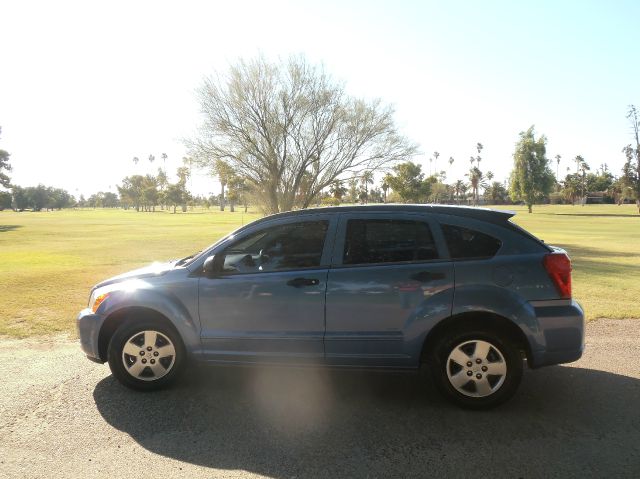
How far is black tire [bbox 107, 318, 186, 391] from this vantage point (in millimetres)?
4020

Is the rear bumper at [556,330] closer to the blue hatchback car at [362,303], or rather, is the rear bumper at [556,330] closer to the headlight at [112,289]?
the blue hatchback car at [362,303]

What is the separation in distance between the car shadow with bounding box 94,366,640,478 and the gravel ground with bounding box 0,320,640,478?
0.04 ft

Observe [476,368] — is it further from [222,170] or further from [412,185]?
[412,185]

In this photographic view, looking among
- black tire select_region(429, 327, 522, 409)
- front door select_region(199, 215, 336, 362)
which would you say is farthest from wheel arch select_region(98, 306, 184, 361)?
black tire select_region(429, 327, 522, 409)

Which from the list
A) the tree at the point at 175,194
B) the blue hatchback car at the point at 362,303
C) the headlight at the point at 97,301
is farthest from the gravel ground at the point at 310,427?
the tree at the point at 175,194

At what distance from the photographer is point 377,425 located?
3.39 m

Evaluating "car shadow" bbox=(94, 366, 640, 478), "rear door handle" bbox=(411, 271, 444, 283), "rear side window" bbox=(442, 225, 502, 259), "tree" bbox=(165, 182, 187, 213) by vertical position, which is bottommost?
"car shadow" bbox=(94, 366, 640, 478)

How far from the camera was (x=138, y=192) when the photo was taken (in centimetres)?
13325

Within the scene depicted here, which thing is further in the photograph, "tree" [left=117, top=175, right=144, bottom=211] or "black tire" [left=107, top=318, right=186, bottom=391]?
"tree" [left=117, top=175, right=144, bottom=211]

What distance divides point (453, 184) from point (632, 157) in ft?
260

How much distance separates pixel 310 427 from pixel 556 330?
209 centimetres

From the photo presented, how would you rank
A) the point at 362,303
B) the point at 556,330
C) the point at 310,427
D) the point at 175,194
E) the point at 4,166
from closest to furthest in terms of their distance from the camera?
the point at 310,427, the point at 556,330, the point at 362,303, the point at 4,166, the point at 175,194

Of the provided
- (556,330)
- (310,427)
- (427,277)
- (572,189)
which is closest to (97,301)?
(310,427)

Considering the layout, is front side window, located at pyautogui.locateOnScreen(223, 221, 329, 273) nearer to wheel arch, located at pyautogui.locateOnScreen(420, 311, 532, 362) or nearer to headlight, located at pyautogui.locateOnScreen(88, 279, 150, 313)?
headlight, located at pyautogui.locateOnScreen(88, 279, 150, 313)
